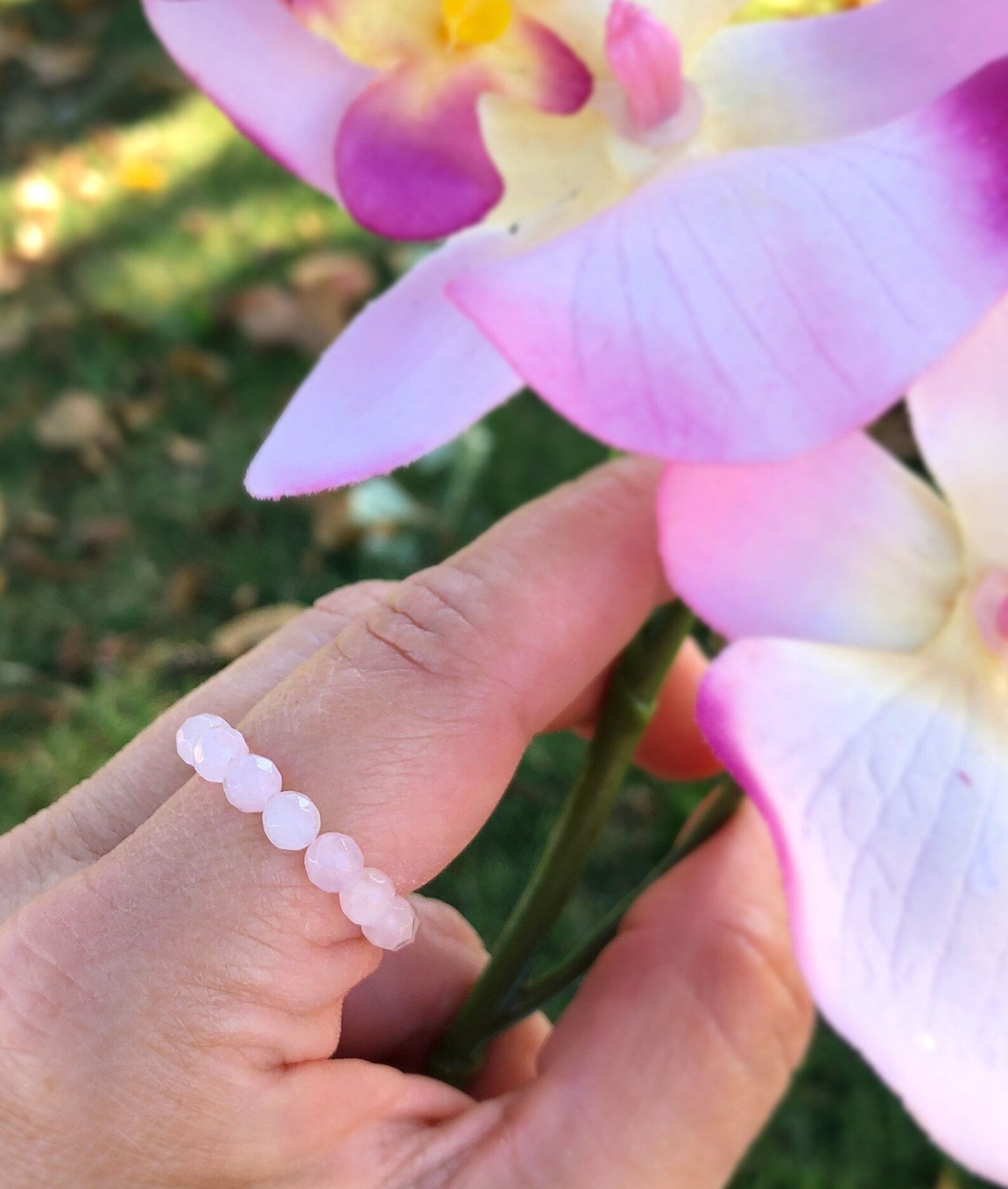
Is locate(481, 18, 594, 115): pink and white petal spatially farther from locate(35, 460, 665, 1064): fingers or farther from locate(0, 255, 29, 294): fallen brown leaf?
locate(0, 255, 29, 294): fallen brown leaf

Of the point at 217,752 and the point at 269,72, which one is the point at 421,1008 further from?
the point at 269,72

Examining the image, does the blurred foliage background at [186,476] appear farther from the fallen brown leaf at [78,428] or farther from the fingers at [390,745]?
the fingers at [390,745]

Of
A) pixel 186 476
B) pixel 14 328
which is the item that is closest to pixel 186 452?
pixel 186 476

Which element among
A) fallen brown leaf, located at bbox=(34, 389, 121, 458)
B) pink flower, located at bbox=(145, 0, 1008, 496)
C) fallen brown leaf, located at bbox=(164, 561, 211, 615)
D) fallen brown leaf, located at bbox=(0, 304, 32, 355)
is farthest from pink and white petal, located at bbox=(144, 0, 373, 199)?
fallen brown leaf, located at bbox=(0, 304, 32, 355)

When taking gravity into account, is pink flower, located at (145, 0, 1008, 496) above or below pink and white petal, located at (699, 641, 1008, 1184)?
above

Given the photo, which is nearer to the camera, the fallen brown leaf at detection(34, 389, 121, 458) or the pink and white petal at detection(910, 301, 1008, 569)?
the pink and white petal at detection(910, 301, 1008, 569)

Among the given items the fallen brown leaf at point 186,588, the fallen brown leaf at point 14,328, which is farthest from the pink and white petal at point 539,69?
the fallen brown leaf at point 14,328

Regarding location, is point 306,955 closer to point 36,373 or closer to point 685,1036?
point 685,1036
